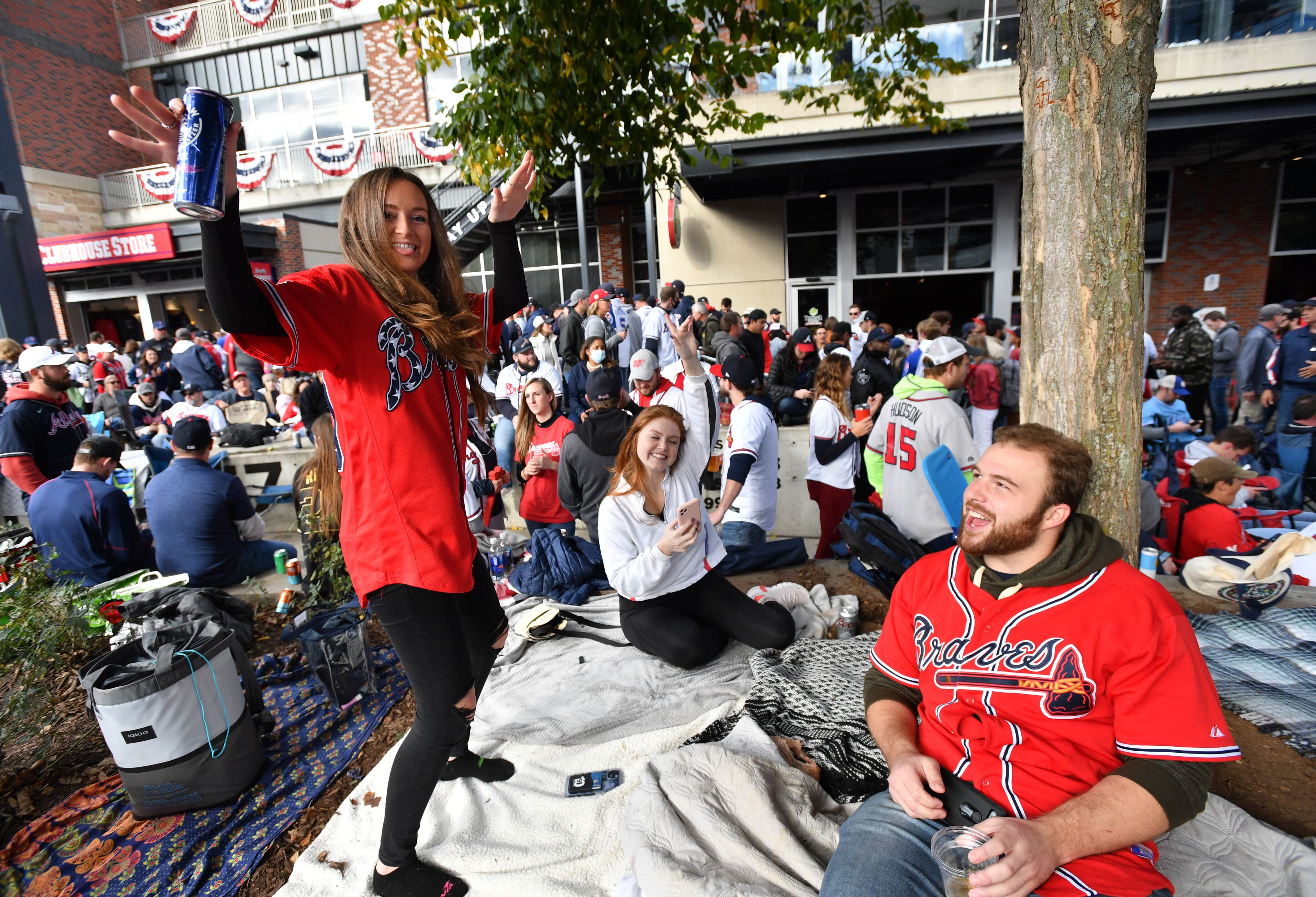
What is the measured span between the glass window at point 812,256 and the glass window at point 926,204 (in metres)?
1.83

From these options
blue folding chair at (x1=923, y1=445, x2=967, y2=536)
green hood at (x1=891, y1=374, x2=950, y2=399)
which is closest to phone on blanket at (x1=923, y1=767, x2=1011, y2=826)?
blue folding chair at (x1=923, y1=445, x2=967, y2=536)

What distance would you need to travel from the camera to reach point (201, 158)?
1.36 meters

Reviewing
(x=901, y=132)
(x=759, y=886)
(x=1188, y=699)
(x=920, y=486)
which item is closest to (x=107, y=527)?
(x=759, y=886)

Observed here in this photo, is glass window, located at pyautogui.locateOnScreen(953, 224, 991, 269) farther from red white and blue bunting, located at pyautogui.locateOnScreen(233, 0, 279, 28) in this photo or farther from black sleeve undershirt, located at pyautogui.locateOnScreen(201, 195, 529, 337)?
red white and blue bunting, located at pyautogui.locateOnScreen(233, 0, 279, 28)

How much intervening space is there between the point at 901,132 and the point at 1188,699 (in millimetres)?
11989

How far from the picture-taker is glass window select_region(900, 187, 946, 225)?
49.5 feet

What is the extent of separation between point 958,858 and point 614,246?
17.9m

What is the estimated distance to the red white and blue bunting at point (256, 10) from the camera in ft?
69.2

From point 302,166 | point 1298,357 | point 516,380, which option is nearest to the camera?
point 1298,357

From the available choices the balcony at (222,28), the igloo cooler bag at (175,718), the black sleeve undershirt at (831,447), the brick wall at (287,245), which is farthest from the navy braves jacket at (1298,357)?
the balcony at (222,28)

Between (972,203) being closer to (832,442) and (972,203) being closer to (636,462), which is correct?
(832,442)

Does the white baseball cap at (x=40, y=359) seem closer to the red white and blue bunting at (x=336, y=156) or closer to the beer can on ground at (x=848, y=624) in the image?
the beer can on ground at (x=848, y=624)

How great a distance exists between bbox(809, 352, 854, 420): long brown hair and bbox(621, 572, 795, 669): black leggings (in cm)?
185

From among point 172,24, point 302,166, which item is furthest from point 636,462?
point 172,24
